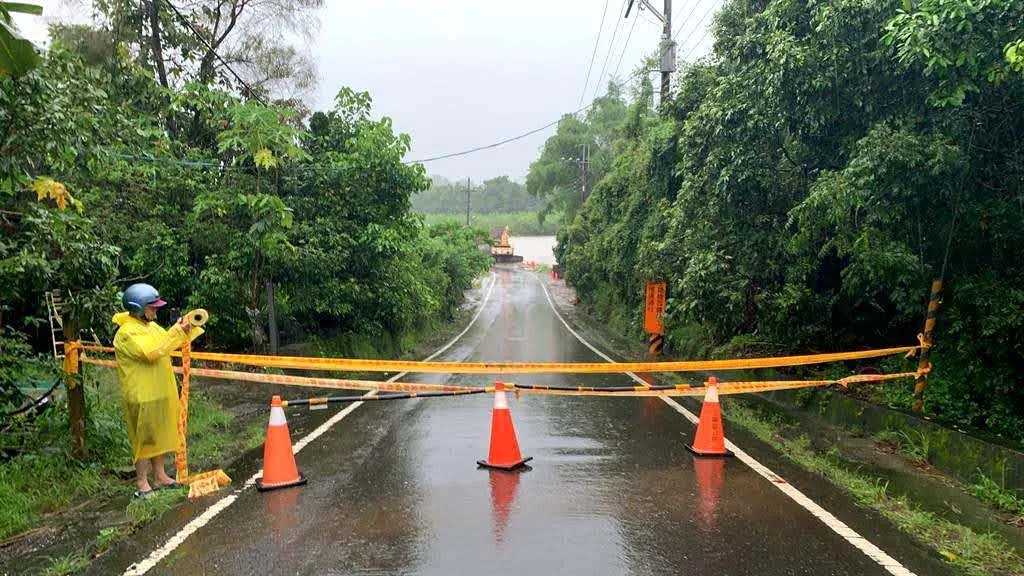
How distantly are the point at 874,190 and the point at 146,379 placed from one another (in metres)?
7.05

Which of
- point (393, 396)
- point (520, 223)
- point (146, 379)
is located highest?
point (520, 223)

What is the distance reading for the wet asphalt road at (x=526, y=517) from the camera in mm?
4332

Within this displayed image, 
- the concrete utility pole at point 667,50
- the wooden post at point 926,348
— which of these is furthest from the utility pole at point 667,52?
the wooden post at point 926,348

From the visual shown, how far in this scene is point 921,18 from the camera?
6.31 metres

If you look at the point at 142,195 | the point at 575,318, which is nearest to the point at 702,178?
the point at 142,195

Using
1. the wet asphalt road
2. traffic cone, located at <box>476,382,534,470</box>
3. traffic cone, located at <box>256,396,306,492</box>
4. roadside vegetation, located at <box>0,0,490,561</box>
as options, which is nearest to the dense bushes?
roadside vegetation, located at <box>0,0,490,561</box>

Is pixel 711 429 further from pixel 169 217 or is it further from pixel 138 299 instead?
pixel 169 217

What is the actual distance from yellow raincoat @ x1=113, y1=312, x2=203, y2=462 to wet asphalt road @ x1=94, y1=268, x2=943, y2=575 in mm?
796

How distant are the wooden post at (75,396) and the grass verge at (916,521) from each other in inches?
264

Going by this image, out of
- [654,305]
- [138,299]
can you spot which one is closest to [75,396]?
[138,299]

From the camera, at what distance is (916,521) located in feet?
17.0

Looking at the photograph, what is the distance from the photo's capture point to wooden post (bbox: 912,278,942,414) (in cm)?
757

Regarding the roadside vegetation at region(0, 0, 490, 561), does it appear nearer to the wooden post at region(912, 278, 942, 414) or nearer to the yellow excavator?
the wooden post at region(912, 278, 942, 414)

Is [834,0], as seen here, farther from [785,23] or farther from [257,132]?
[257,132]
